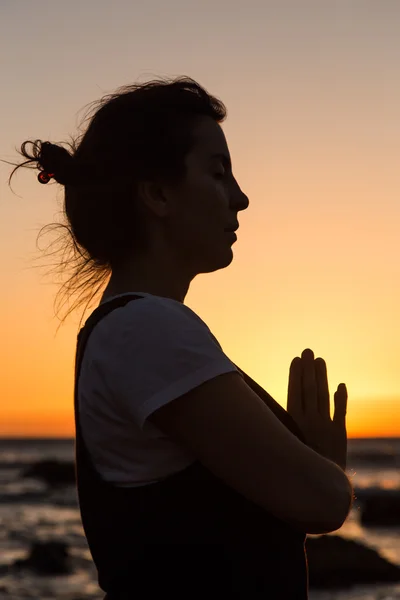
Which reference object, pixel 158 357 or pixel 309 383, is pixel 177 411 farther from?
pixel 309 383

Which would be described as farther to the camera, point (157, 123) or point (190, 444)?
point (157, 123)

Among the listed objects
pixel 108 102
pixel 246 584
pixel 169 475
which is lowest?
pixel 246 584

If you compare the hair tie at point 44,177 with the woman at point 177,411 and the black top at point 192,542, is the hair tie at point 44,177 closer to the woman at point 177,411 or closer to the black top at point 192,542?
the woman at point 177,411

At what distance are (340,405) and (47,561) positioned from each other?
656 inches

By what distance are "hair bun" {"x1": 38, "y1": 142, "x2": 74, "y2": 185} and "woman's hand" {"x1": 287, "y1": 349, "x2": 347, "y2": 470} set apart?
0.87 meters

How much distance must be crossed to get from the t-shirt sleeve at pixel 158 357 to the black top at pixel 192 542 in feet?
0.47

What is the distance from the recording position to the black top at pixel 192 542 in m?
2.28

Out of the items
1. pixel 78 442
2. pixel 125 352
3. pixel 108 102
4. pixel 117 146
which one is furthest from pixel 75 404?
pixel 108 102

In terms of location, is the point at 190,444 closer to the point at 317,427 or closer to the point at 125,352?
the point at 125,352

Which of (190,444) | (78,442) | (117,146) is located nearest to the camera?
(190,444)

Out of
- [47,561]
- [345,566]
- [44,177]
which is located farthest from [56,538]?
[44,177]

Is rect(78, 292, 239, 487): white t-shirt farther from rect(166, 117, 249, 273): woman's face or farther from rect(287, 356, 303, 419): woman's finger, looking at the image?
rect(287, 356, 303, 419): woman's finger

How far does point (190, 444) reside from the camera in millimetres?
2207

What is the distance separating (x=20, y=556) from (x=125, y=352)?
18729mm
